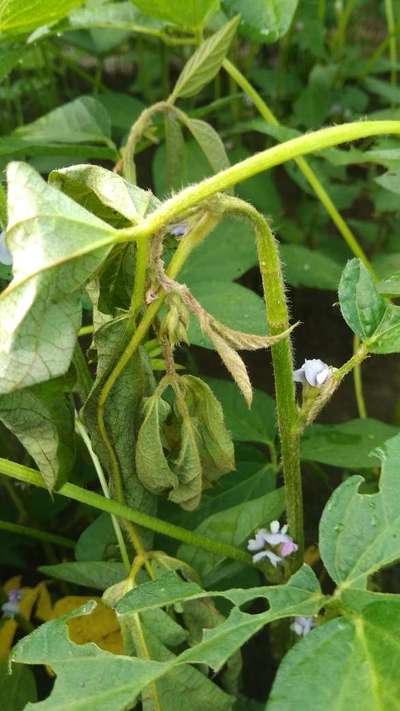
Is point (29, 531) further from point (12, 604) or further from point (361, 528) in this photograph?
point (361, 528)

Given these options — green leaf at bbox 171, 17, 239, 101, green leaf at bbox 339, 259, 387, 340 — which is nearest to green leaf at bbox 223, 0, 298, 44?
green leaf at bbox 171, 17, 239, 101

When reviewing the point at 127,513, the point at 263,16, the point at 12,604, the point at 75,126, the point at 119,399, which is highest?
the point at 263,16

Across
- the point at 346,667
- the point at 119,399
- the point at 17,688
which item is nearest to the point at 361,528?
the point at 346,667

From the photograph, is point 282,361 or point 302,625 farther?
point 302,625

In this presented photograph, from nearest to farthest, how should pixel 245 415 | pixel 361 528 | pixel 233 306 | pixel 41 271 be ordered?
pixel 41 271
pixel 361 528
pixel 233 306
pixel 245 415

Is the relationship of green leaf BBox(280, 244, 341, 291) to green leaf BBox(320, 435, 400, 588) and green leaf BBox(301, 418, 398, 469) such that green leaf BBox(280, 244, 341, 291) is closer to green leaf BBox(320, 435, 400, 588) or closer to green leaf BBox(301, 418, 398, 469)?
green leaf BBox(301, 418, 398, 469)

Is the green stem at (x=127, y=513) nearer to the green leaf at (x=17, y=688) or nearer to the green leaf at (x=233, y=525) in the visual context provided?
the green leaf at (x=233, y=525)

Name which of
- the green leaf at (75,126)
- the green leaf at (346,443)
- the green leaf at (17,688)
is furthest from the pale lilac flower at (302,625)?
the green leaf at (75,126)
